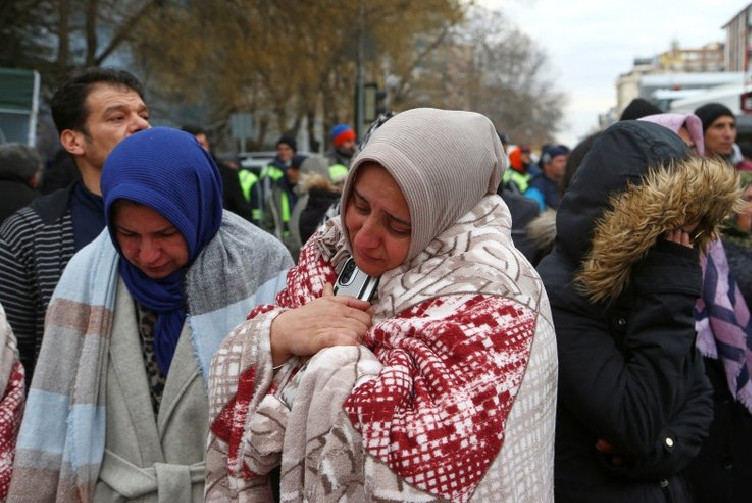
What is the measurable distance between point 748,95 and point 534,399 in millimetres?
11275

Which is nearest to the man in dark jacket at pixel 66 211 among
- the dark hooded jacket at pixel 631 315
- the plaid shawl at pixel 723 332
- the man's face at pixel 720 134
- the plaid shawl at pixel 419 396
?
the plaid shawl at pixel 419 396

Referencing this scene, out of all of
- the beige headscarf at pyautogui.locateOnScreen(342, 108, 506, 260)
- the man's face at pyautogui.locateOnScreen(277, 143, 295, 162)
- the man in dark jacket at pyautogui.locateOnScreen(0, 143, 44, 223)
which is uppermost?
the beige headscarf at pyautogui.locateOnScreen(342, 108, 506, 260)

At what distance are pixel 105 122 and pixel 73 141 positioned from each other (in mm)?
146

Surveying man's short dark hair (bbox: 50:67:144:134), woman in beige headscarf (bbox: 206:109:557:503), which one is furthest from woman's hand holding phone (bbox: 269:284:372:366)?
man's short dark hair (bbox: 50:67:144:134)

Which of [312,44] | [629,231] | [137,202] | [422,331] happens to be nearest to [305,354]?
[422,331]

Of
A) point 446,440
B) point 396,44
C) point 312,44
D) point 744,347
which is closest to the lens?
point 446,440

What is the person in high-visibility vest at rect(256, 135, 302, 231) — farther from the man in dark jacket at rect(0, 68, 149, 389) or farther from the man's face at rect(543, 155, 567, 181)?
the man in dark jacket at rect(0, 68, 149, 389)

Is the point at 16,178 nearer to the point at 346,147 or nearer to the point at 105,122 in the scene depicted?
the point at 105,122

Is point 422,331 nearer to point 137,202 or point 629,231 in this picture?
point 629,231

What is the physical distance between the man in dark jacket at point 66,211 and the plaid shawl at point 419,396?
1.05 m

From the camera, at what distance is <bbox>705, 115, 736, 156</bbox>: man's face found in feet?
18.4

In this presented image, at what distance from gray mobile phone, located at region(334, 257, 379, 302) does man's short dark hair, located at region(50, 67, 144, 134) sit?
1.54 metres

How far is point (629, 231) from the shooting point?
2.24 metres

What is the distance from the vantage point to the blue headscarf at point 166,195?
2.32 meters
